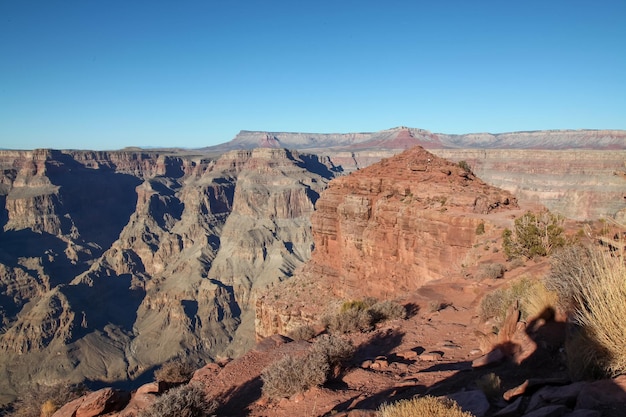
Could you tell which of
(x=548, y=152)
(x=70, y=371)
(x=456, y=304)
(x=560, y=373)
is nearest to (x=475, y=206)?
(x=456, y=304)

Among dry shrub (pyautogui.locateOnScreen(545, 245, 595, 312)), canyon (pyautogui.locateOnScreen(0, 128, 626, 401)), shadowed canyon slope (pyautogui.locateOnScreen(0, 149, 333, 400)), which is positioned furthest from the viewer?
shadowed canyon slope (pyautogui.locateOnScreen(0, 149, 333, 400))

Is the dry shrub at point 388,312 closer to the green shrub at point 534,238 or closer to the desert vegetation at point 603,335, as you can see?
the green shrub at point 534,238

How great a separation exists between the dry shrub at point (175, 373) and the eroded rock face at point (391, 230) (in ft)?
Answer: 48.2

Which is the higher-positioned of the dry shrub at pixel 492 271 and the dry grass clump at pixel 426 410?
the dry grass clump at pixel 426 410

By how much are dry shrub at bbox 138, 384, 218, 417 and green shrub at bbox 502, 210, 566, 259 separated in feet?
45.2

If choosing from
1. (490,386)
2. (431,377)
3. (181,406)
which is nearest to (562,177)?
(431,377)

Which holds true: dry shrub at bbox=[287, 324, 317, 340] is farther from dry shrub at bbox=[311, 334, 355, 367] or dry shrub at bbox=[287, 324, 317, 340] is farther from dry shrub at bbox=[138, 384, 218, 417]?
dry shrub at bbox=[138, 384, 218, 417]

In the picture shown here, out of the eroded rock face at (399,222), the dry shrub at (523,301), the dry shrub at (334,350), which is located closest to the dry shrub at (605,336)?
the dry shrub at (523,301)

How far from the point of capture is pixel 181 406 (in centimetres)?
691

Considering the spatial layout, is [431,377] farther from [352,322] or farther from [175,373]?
[175,373]

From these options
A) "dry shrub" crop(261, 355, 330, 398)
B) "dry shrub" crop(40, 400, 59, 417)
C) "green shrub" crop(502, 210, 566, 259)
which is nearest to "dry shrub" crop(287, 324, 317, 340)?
"dry shrub" crop(261, 355, 330, 398)

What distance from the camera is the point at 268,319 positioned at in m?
28.2

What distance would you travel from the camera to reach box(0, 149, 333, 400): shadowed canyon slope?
195ft

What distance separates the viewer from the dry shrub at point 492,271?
49.2 feet
